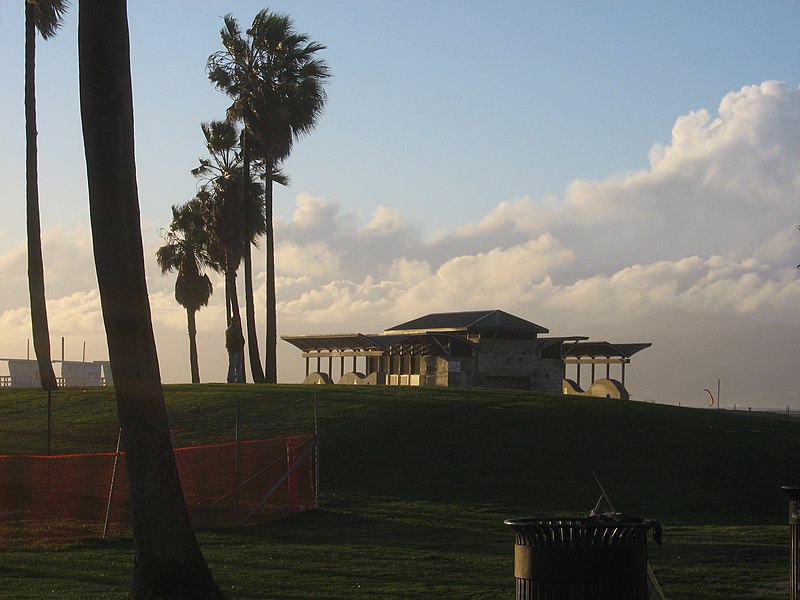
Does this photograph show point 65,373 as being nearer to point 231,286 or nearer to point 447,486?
point 231,286

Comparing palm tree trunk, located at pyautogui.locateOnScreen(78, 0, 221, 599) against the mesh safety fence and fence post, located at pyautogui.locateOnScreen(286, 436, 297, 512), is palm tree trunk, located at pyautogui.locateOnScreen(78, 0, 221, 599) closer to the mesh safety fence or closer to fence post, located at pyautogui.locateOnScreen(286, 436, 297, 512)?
the mesh safety fence

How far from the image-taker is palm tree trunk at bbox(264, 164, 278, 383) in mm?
47719

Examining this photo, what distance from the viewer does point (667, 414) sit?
35594 millimetres

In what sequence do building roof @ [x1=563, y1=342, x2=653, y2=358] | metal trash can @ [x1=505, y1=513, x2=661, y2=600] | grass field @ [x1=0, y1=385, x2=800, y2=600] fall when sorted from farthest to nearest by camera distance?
building roof @ [x1=563, y1=342, x2=653, y2=358] → grass field @ [x1=0, y1=385, x2=800, y2=600] → metal trash can @ [x1=505, y1=513, x2=661, y2=600]

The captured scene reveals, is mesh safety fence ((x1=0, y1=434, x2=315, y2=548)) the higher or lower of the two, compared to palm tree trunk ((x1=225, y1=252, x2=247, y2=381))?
lower

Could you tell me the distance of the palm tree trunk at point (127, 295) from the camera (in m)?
11.7

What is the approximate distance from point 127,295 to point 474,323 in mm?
41456

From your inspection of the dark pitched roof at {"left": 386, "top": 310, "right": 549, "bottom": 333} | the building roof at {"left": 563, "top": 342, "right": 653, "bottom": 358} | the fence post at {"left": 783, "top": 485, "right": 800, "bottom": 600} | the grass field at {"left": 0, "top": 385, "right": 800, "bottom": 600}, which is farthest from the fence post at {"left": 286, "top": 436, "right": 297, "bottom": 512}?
the building roof at {"left": 563, "top": 342, "right": 653, "bottom": 358}

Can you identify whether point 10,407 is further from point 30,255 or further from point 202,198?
point 202,198

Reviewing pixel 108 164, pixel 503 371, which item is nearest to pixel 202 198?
pixel 503 371

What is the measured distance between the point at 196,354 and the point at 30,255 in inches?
988

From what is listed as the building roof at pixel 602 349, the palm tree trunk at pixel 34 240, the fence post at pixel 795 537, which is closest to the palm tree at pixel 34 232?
the palm tree trunk at pixel 34 240

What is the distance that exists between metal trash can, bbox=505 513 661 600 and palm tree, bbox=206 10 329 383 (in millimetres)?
41041

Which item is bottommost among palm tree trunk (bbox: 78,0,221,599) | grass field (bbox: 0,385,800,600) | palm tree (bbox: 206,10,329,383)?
grass field (bbox: 0,385,800,600)
